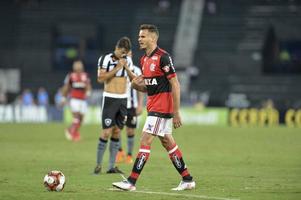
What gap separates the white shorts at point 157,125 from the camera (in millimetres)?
12820

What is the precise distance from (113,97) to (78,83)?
1106cm

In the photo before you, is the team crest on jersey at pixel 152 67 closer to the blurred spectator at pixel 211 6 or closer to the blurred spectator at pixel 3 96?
the blurred spectator at pixel 3 96

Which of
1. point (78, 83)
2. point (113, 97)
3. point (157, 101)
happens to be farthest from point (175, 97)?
point (78, 83)

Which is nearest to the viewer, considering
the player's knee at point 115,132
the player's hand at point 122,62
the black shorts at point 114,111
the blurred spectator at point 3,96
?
the player's hand at point 122,62

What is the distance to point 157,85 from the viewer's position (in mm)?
12906

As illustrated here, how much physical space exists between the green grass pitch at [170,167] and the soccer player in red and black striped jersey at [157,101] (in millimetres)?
474

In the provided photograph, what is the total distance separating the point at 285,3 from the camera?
159 ft

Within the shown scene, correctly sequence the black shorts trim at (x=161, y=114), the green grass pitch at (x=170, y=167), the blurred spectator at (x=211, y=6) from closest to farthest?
the green grass pitch at (x=170, y=167), the black shorts trim at (x=161, y=114), the blurred spectator at (x=211, y=6)

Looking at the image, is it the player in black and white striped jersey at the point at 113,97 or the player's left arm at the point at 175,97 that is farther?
the player in black and white striped jersey at the point at 113,97

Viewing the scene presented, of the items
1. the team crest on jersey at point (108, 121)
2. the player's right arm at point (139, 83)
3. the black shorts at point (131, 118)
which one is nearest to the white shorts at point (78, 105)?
the black shorts at point (131, 118)

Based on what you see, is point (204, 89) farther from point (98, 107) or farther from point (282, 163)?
point (282, 163)

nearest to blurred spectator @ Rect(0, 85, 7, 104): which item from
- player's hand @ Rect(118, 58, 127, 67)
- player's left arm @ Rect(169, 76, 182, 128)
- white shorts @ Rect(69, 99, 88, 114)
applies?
white shorts @ Rect(69, 99, 88, 114)

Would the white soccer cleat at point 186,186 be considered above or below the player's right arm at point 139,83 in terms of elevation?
below

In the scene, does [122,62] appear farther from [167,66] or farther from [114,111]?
[167,66]
